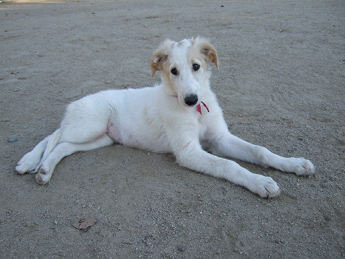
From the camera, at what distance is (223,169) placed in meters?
3.02

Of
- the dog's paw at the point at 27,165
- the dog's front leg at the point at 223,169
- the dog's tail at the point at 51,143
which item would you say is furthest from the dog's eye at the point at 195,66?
the dog's paw at the point at 27,165

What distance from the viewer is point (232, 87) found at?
17.0 feet

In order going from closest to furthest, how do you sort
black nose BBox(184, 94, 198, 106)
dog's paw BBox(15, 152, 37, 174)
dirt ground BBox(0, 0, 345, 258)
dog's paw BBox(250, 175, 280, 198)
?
dirt ground BBox(0, 0, 345, 258)
dog's paw BBox(250, 175, 280, 198)
black nose BBox(184, 94, 198, 106)
dog's paw BBox(15, 152, 37, 174)

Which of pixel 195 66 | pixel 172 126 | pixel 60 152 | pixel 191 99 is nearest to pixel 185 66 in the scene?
pixel 195 66

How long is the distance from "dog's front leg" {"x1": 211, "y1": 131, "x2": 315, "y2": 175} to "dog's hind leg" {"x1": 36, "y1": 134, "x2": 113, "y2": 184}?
138 centimetres

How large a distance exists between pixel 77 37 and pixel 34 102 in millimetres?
4315

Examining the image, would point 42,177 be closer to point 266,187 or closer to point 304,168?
point 266,187

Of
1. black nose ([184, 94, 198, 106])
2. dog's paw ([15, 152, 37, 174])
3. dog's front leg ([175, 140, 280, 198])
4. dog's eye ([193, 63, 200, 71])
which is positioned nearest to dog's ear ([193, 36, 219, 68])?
dog's eye ([193, 63, 200, 71])

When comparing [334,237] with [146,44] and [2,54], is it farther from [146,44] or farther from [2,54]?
[2,54]

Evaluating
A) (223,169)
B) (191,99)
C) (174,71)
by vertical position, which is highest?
(174,71)

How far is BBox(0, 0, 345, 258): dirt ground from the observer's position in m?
2.36

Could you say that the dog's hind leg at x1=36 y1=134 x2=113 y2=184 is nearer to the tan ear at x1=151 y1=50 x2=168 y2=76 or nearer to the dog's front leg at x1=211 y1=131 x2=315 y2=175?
the tan ear at x1=151 y1=50 x2=168 y2=76

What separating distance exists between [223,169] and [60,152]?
184cm

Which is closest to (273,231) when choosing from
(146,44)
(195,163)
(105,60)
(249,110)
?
(195,163)
